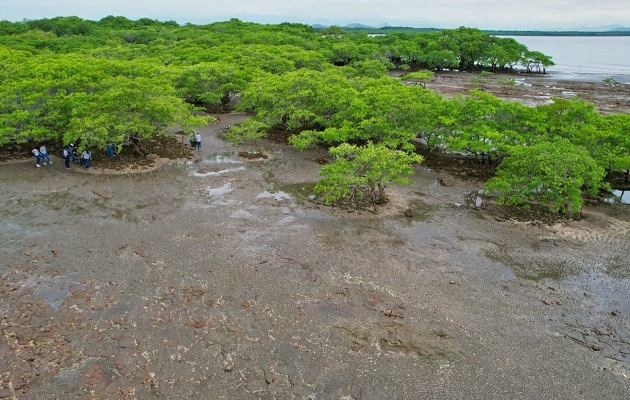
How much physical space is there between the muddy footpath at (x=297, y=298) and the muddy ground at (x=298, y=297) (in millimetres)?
62

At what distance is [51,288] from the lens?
14.6 metres

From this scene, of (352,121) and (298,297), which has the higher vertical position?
(352,121)

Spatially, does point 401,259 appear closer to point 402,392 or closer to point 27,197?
point 402,392

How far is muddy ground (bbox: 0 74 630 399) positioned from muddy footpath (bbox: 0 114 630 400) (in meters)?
0.06

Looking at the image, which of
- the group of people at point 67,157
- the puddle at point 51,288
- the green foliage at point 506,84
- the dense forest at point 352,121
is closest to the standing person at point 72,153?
the group of people at point 67,157

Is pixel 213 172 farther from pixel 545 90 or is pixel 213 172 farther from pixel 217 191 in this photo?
pixel 545 90

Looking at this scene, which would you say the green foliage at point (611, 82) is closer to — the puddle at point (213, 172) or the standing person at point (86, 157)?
the puddle at point (213, 172)

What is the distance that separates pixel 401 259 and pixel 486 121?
13.8 m

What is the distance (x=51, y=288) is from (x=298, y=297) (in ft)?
28.5

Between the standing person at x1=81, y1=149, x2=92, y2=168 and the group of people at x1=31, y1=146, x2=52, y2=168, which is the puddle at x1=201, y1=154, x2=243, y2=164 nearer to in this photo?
the standing person at x1=81, y1=149, x2=92, y2=168

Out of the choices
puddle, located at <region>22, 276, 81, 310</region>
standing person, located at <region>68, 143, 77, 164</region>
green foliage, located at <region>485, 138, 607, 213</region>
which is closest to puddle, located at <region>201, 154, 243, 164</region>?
standing person, located at <region>68, 143, 77, 164</region>

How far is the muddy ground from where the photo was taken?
1127 cm

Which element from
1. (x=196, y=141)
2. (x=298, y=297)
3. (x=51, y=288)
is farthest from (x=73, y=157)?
(x=298, y=297)

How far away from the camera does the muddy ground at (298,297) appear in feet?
37.0
